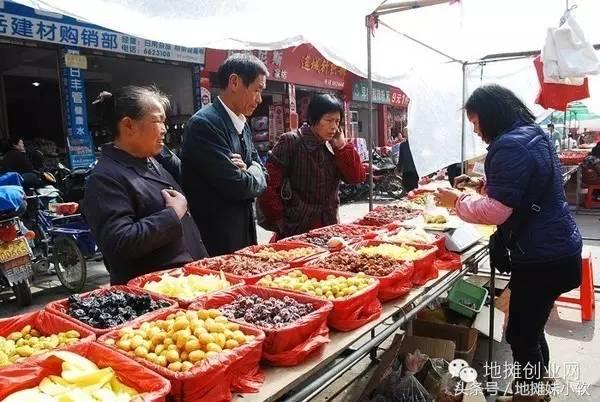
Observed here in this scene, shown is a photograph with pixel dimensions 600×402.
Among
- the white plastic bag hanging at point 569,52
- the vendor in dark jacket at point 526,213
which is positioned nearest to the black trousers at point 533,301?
the vendor in dark jacket at point 526,213

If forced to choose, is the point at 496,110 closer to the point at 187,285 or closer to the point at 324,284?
the point at 324,284

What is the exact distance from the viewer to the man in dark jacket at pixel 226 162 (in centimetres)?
228

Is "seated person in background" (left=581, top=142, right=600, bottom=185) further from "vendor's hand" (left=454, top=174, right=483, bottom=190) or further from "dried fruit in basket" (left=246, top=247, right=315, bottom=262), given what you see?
"dried fruit in basket" (left=246, top=247, right=315, bottom=262)

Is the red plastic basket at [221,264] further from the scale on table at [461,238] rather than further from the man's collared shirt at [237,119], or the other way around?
the scale on table at [461,238]

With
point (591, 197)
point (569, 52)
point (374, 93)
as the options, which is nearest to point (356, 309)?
point (569, 52)

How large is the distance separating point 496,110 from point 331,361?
1.46 m

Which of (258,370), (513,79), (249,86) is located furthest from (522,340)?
(513,79)

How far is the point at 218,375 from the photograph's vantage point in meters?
1.18

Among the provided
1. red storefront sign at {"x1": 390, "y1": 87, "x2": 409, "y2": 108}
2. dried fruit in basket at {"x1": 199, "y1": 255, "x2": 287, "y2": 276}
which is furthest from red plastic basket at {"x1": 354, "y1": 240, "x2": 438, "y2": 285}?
red storefront sign at {"x1": 390, "y1": 87, "x2": 409, "y2": 108}

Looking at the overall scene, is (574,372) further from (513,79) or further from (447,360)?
(513,79)

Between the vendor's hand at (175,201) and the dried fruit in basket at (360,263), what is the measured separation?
2.22 feet

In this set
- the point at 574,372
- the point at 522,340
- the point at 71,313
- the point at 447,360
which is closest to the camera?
the point at 71,313

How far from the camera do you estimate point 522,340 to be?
2.39 m

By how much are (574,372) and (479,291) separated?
29.8 inches
